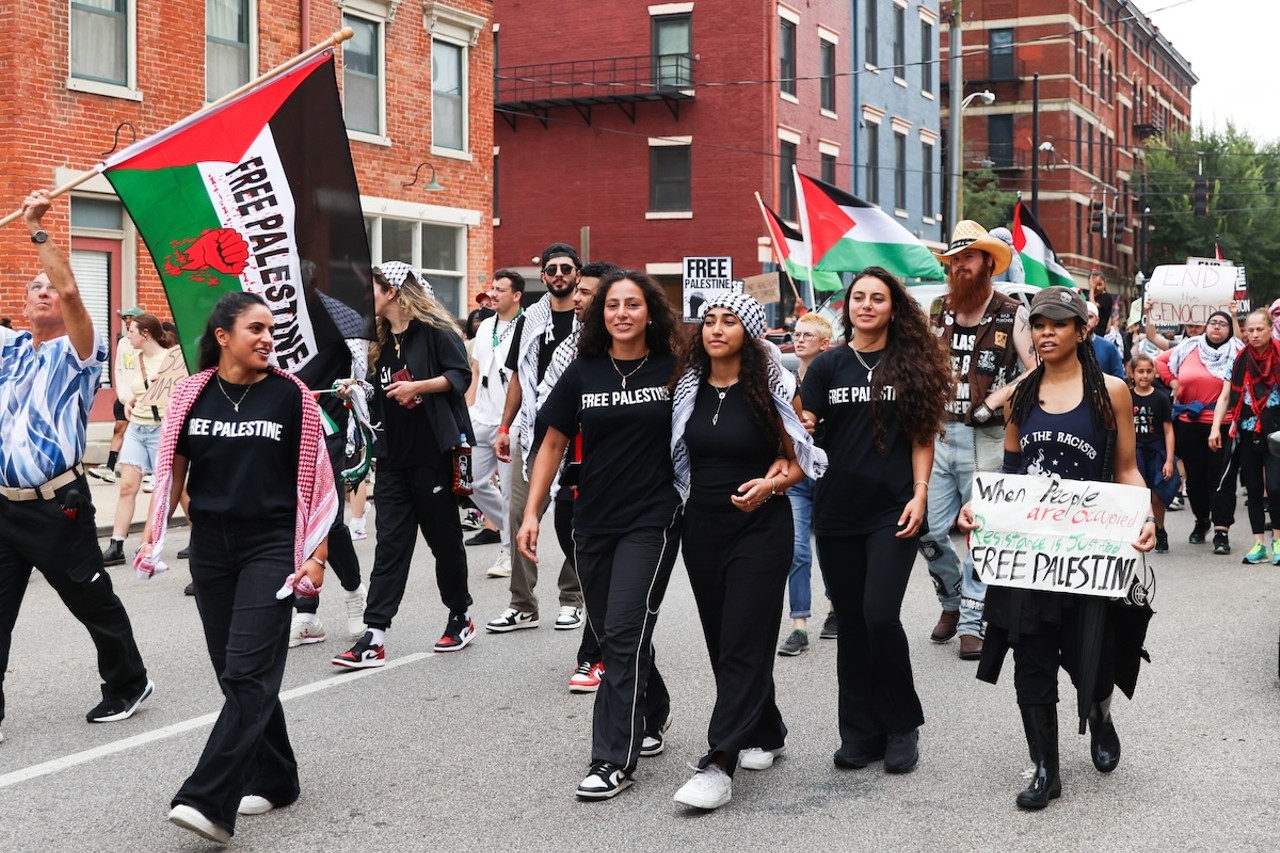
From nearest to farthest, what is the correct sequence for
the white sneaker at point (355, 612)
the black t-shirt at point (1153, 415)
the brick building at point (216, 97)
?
the white sneaker at point (355, 612) → the black t-shirt at point (1153, 415) → the brick building at point (216, 97)

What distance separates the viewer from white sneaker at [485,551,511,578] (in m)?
10.9

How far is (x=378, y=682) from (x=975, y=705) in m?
2.85

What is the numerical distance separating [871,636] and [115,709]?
11.1 ft

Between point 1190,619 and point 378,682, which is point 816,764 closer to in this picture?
point 378,682

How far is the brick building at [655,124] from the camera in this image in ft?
111

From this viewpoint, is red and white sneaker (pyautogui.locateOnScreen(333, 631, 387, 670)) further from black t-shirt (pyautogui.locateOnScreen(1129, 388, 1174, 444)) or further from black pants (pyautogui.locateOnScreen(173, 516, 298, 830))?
black t-shirt (pyautogui.locateOnScreen(1129, 388, 1174, 444))

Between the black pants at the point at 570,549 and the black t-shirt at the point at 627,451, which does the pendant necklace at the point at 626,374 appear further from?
the black pants at the point at 570,549

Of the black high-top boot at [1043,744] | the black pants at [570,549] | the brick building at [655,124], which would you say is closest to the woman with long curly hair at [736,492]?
the black high-top boot at [1043,744]

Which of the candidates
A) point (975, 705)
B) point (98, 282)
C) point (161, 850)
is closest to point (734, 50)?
point (98, 282)

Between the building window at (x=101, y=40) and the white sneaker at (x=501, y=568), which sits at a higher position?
the building window at (x=101, y=40)

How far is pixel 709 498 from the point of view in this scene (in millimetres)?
5633

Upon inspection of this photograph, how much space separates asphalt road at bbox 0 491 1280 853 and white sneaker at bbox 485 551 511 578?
1917 millimetres

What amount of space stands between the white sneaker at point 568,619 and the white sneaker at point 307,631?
4.38ft

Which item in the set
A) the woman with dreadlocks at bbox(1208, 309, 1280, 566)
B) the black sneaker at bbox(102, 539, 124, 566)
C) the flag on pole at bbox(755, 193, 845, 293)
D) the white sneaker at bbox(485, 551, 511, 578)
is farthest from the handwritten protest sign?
the flag on pole at bbox(755, 193, 845, 293)
